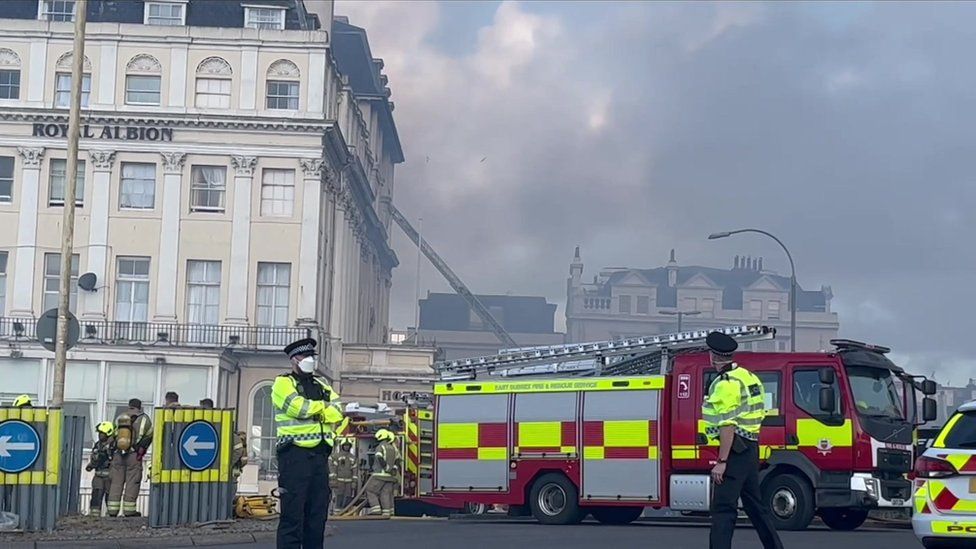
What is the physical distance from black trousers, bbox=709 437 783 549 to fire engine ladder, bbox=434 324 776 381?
9706 millimetres

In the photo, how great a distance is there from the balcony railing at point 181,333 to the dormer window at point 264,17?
11.8 meters

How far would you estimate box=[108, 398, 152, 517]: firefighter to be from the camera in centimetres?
2180

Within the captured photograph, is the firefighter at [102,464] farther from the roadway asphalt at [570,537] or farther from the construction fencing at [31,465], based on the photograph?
the construction fencing at [31,465]

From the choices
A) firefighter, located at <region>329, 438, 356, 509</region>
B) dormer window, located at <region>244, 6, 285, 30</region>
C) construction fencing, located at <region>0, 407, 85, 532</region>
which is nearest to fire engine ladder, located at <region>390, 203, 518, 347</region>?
dormer window, located at <region>244, 6, 285, 30</region>

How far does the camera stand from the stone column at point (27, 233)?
56.9 meters

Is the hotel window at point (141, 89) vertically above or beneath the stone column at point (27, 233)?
above

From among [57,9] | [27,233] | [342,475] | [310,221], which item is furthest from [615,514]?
[57,9]

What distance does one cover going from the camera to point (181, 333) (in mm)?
56844

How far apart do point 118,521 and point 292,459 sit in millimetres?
7854

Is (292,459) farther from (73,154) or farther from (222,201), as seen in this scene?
(222,201)

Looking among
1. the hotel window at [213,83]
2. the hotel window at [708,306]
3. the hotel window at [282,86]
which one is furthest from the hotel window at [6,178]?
the hotel window at [708,306]

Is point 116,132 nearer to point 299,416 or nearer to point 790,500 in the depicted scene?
point 790,500

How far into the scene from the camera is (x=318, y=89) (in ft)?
188

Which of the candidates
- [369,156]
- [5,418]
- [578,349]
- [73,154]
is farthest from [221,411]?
[369,156]
